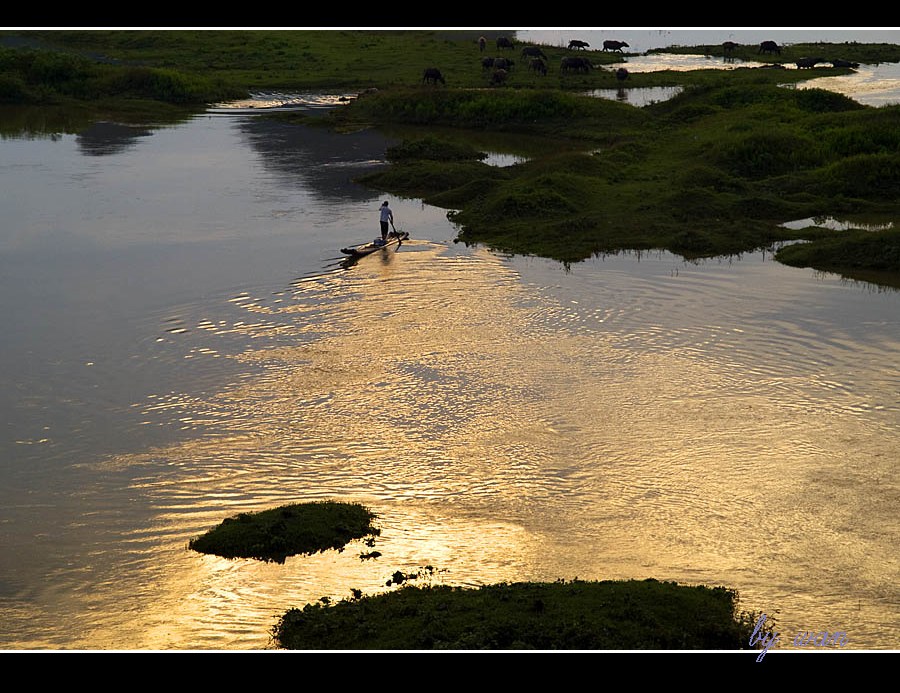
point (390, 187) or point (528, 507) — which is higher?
point (390, 187)

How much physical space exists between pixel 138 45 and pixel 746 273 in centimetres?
7643

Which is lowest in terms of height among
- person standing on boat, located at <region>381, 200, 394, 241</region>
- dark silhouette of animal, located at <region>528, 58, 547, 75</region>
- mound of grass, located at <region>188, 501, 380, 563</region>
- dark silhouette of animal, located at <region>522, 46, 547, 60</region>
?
mound of grass, located at <region>188, 501, 380, 563</region>

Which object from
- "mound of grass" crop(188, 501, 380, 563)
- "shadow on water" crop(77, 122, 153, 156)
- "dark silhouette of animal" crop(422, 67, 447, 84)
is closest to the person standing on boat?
"mound of grass" crop(188, 501, 380, 563)

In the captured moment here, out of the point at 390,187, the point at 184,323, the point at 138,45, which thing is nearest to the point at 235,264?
the point at 184,323

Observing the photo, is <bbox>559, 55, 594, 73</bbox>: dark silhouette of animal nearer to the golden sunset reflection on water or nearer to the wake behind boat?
the wake behind boat

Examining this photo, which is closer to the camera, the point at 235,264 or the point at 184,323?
the point at 184,323

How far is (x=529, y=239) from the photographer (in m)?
30.6

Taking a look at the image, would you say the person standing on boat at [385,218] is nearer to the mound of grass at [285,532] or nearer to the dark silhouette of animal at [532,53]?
the mound of grass at [285,532]

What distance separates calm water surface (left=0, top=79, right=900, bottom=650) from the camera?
13.3 meters

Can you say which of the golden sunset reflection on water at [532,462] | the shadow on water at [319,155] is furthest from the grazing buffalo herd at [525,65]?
the golden sunset reflection on water at [532,462]

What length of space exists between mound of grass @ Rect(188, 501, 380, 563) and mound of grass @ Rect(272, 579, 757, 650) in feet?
5.07

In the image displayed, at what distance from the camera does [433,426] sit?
59.1ft

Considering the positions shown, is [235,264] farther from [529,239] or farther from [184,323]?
[529,239]

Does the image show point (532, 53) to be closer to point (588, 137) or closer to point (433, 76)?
point (433, 76)
